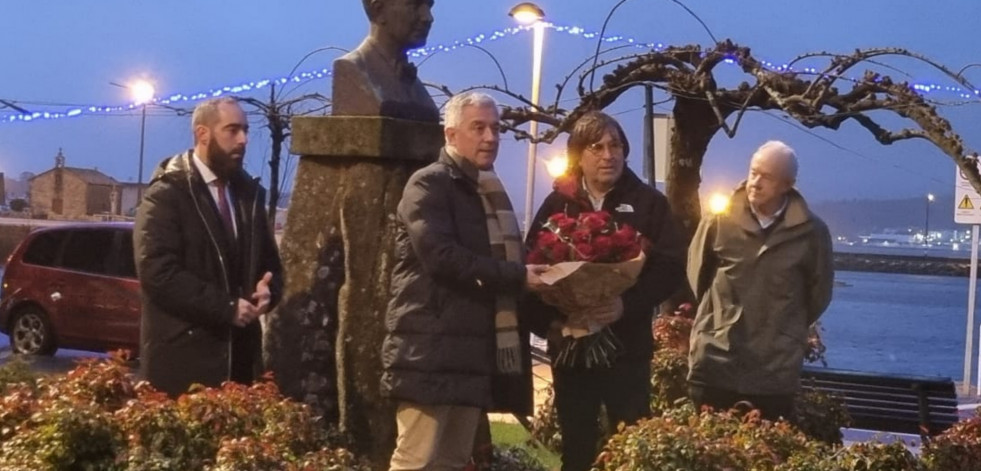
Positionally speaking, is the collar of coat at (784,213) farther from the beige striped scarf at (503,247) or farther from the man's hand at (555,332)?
the beige striped scarf at (503,247)

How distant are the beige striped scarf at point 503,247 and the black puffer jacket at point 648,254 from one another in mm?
363

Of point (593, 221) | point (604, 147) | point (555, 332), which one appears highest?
point (604, 147)

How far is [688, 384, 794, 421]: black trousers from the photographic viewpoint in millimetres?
5750

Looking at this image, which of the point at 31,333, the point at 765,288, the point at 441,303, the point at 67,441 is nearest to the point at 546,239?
the point at 441,303

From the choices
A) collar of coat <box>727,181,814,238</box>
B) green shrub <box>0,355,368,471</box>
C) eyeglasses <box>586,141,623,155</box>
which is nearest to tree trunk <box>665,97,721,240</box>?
collar of coat <box>727,181,814,238</box>

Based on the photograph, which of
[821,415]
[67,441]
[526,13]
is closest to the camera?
[67,441]

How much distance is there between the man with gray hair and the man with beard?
0.76 metres

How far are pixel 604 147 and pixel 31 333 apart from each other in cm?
1187

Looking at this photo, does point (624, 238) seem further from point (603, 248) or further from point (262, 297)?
point (262, 297)

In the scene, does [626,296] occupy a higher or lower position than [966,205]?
lower

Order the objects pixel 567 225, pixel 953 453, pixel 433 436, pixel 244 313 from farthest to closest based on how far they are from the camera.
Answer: pixel 953 453
pixel 244 313
pixel 567 225
pixel 433 436

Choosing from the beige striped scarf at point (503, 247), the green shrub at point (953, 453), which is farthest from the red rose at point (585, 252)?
the green shrub at point (953, 453)

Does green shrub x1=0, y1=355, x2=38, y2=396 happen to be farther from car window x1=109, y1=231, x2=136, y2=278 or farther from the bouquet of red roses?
car window x1=109, y1=231, x2=136, y2=278

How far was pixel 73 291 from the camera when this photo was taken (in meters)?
15.1
